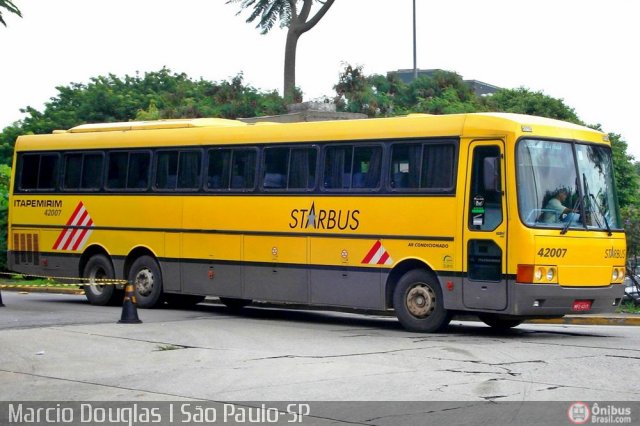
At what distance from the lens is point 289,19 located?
47.2 metres

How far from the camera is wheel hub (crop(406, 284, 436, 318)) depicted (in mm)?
17703

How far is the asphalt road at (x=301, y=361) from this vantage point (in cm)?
1146

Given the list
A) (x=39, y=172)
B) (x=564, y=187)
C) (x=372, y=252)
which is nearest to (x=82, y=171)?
(x=39, y=172)

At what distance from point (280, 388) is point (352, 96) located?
3425 centimetres

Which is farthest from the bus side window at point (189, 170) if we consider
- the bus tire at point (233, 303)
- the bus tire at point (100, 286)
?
the bus tire at point (100, 286)

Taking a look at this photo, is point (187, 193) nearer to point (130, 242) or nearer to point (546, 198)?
point (130, 242)

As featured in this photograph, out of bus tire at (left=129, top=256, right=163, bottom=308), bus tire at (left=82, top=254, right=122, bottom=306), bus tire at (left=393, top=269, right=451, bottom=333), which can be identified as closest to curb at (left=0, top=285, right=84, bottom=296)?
bus tire at (left=82, top=254, right=122, bottom=306)

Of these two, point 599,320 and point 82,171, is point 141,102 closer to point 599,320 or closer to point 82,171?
point 82,171

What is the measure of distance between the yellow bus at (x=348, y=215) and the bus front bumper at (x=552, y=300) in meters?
0.02

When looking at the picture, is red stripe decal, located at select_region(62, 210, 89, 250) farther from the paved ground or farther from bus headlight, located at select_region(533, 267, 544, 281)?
bus headlight, located at select_region(533, 267, 544, 281)

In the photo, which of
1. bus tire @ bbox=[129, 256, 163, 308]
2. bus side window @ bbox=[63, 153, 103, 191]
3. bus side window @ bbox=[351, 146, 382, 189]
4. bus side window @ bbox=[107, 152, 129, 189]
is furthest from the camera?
bus side window @ bbox=[63, 153, 103, 191]

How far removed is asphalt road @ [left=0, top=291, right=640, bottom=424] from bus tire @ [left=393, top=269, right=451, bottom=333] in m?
0.36

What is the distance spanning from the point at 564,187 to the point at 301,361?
5466 millimetres

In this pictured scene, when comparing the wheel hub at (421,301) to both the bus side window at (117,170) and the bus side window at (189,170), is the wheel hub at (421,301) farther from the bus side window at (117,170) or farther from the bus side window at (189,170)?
the bus side window at (117,170)
